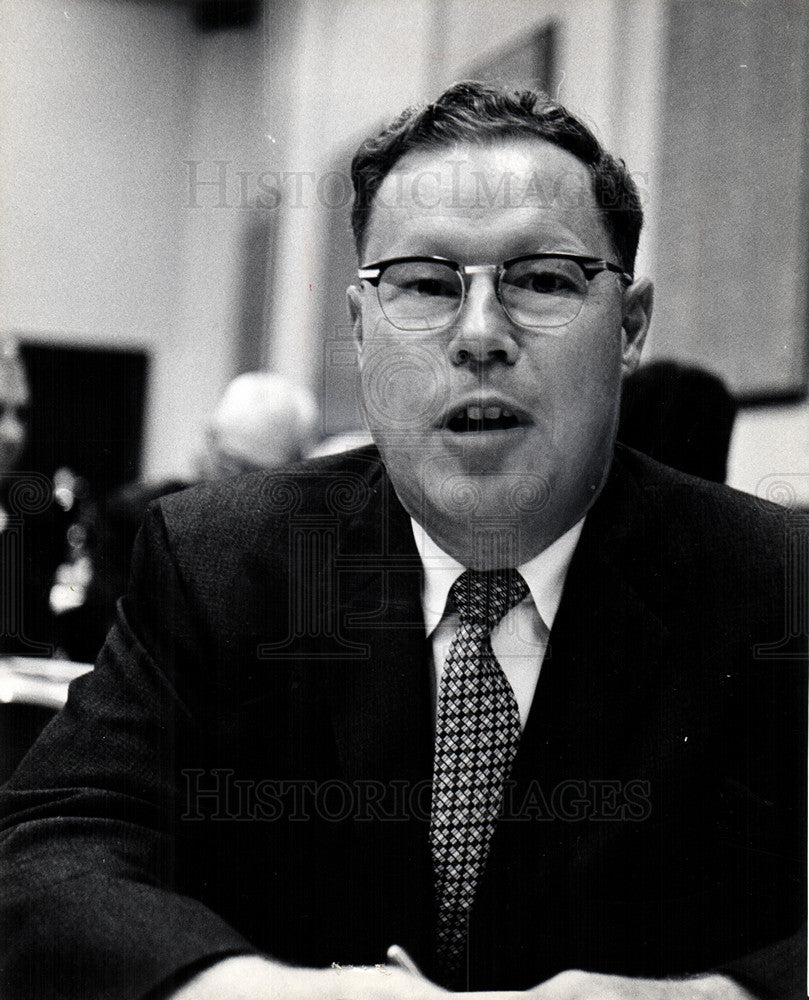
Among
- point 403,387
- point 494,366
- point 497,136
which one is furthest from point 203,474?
point 497,136

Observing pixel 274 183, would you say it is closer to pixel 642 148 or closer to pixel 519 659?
pixel 642 148

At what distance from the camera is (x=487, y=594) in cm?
112

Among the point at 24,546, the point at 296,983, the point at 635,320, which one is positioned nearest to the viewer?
the point at 296,983

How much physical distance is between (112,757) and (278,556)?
0.29 meters

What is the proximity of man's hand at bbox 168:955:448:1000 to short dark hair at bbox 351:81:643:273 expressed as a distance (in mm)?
815

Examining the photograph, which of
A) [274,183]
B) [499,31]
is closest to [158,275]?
[274,183]

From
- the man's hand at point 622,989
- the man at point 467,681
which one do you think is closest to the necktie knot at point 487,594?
the man at point 467,681

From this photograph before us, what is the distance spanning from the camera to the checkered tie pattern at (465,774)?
1067mm

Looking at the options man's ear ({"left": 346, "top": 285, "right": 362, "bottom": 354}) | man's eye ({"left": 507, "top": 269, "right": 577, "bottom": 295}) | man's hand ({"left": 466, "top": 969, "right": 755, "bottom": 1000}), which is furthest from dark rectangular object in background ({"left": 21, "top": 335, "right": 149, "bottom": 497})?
man's hand ({"left": 466, "top": 969, "right": 755, "bottom": 1000})

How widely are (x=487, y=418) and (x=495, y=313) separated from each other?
116mm

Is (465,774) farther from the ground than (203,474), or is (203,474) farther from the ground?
(203,474)

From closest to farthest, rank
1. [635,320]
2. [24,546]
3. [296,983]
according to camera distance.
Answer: [296,983] < [635,320] < [24,546]

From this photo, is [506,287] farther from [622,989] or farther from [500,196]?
[622,989]

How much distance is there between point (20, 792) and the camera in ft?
3.49
